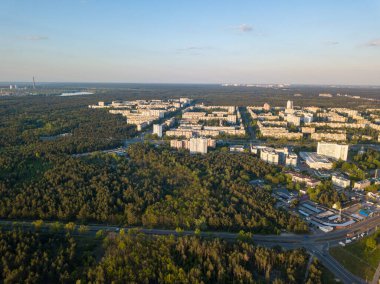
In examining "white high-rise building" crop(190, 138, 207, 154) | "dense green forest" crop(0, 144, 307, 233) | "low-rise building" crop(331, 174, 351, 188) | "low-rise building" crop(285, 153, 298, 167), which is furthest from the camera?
"white high-rise building" crop(190, 138, 207, 154)

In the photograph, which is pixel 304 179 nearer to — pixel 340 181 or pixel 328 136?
pixel 340 181

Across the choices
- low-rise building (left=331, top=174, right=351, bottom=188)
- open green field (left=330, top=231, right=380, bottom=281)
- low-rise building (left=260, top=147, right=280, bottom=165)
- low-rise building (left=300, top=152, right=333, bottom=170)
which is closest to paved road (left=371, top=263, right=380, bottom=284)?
open green field (left=330, top=231, right=380, bottom=281)

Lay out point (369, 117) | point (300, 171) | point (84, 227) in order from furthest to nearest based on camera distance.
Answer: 1. point (369, 117)
2. point (300, 171)
3. point (84, 227)

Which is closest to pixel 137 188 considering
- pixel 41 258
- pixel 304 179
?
pixel 41 258

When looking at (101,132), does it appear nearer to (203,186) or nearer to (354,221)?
(203,186)

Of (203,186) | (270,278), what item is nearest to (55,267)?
(270,278)

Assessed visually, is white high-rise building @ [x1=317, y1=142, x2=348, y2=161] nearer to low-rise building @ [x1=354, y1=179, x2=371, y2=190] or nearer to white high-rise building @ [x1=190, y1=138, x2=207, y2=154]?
low-rise building @ [x1=354, y1=179, x2=371, y2=190]

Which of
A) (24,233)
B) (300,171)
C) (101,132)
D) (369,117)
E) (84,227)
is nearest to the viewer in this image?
(24,233)
